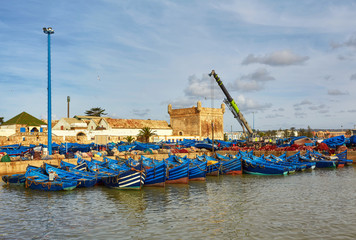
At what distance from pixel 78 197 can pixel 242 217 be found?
1028 centimetres

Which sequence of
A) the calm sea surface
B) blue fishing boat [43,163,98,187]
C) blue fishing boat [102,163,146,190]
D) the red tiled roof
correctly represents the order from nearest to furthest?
the calm sea surface, blue fishing boat [102,163,146,190], blue fishing boat [43,163,98,187], the red tiled roof

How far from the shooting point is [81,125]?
225ft

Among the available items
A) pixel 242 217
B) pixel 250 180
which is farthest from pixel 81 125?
pixel 242 217

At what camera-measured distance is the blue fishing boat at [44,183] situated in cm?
2219

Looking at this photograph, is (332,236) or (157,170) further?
(157,170)

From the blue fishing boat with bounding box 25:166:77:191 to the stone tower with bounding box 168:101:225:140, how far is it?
53.6 meters

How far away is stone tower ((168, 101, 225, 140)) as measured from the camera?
260 feet

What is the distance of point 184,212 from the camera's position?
16.7 meters

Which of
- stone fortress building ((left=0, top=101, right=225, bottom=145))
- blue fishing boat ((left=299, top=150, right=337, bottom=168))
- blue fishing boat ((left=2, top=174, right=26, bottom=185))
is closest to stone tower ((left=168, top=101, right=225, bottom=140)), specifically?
stone fortress building ((left=0, top=101, right=225, bottom=145))

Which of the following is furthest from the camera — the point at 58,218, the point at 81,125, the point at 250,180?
the point at 81,125

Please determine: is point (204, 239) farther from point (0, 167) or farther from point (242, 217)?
point (0, 167)

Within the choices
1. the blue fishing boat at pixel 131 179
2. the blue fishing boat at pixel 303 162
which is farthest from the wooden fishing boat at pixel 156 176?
the blue fishing boat at pixel 303 162

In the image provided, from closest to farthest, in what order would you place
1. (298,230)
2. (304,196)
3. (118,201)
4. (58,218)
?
(298,230)
(58,218)
(118,201)
(304,196)

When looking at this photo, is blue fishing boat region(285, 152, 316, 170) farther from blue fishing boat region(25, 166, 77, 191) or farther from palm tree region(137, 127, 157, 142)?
palm tree region(137, 127, 157, 142)
